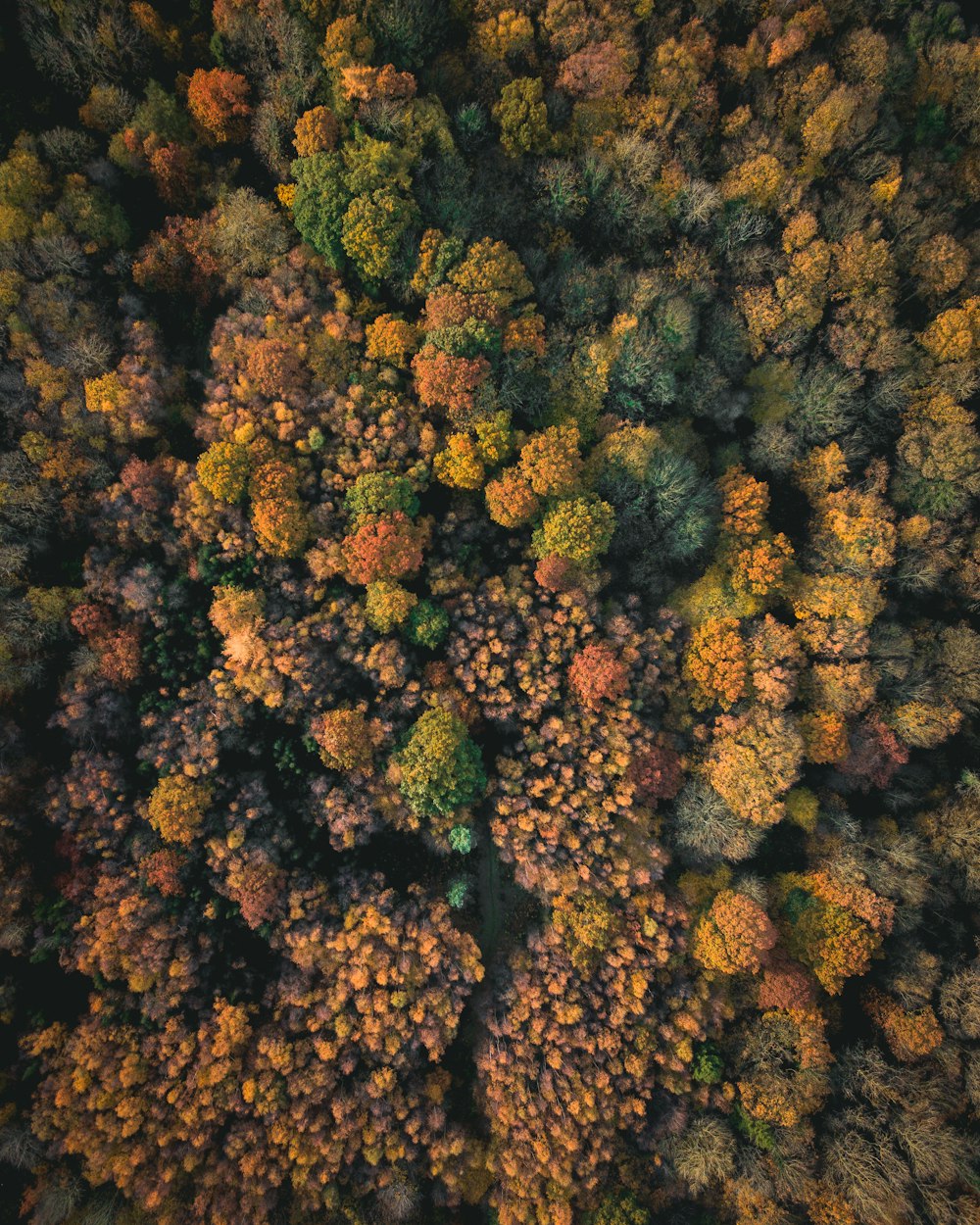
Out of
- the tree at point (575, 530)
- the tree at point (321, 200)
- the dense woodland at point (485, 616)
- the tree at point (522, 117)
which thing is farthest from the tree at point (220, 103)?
the tree at point (575, 530)

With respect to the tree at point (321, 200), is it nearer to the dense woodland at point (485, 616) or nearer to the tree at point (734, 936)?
the dense woodland at point (485, 616)

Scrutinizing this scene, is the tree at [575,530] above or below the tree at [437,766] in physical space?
above

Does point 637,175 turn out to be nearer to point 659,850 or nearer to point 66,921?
point 659,850

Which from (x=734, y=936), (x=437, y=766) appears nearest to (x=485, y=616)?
(x=437, y=766)

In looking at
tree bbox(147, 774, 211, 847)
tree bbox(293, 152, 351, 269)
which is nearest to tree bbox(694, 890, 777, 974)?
tree bbox(147, 774, 211, 847)

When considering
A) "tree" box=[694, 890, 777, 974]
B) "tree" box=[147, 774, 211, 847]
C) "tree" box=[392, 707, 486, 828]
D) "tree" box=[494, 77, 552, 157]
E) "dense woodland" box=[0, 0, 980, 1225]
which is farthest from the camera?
"tree" box=[494, 77, 552, 157]

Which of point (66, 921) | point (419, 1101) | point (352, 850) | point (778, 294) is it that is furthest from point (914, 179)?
point (66, 921)

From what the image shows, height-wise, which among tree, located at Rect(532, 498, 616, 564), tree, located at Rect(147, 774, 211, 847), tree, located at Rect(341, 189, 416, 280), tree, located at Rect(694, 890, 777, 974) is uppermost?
tree, located at Rect(341, 189, 416, 280)

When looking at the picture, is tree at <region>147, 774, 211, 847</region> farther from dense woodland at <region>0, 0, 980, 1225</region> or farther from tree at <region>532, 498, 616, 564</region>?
tree at <region>532, 498, 616, 564</region>
